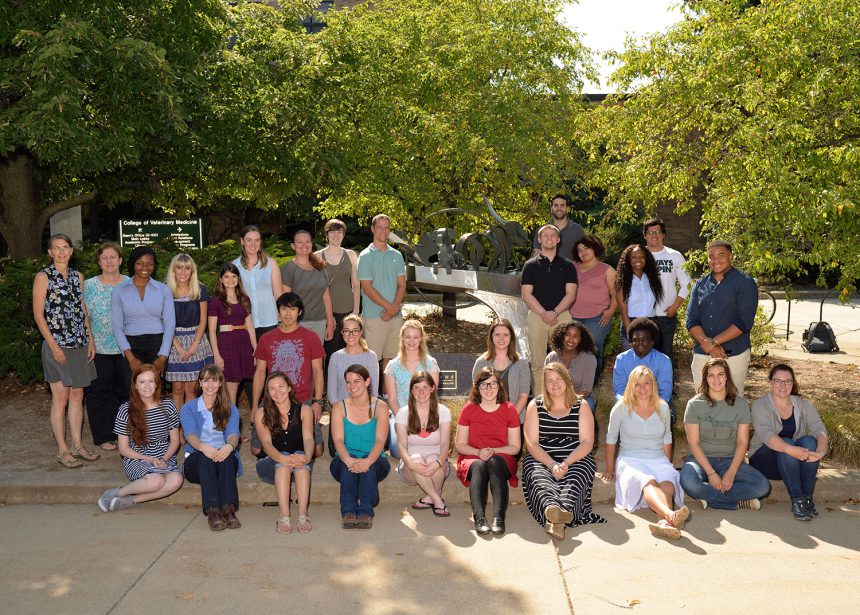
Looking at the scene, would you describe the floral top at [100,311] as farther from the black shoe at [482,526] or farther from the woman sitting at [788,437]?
the woman sitting at [788,437]

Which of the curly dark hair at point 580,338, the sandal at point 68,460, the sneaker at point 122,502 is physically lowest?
the sneaker at point 122,502

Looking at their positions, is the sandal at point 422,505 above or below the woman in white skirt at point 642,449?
below

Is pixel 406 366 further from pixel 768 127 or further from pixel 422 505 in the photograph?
pixel 768 127

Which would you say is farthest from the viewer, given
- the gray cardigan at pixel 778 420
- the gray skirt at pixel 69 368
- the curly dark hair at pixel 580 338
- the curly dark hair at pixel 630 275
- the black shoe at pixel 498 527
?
the curly dark hair at pixel 630 275

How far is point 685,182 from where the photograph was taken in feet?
33.5

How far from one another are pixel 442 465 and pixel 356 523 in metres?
0.76

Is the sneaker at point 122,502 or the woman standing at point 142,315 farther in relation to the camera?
the woman standing at point 142,315

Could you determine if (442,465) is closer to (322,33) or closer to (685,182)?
(685,182)

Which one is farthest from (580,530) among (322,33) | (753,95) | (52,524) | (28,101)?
Answer: (322,33)

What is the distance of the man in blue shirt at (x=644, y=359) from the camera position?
21.5ft

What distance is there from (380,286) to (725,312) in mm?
3030

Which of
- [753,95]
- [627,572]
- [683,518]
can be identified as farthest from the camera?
[753,95]

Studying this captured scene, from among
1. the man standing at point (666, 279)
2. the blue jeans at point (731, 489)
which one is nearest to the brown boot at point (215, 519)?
the blue jeans at point (731, 489)

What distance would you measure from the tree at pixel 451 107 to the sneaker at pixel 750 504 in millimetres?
8793
